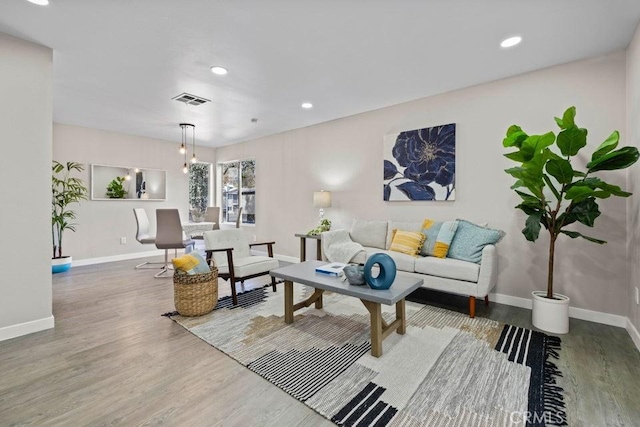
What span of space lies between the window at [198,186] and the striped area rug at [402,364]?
4.70 m

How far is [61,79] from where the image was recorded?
340cm

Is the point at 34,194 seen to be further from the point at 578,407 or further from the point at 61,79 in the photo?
the point at 578,407

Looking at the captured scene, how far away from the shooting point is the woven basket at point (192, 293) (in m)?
2.91

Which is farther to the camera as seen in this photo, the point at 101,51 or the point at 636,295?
the point at 101,51

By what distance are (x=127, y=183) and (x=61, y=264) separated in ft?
6.37

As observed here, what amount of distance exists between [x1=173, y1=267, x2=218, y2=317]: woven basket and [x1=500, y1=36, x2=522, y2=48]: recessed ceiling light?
3551 mm

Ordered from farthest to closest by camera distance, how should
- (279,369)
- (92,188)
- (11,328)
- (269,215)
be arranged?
(269,215) < (92,188) < (11,328) < (279,369)

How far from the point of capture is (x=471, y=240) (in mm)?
3215

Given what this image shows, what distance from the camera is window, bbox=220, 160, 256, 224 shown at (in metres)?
6.70

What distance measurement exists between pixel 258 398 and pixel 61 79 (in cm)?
410

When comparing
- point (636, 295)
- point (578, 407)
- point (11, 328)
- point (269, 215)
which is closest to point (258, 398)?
point (578, 407)

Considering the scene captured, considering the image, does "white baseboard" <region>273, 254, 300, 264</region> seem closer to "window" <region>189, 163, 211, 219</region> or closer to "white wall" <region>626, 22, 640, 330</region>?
"window" <region>189, 163, 211, 219</region>

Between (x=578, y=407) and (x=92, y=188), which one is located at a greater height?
(x=92, y=188)

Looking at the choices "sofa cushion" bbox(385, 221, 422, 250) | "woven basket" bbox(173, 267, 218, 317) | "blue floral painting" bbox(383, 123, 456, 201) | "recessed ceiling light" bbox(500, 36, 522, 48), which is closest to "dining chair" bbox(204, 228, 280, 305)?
"woven basket" bbox(173, 267, 218, 317)
